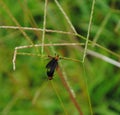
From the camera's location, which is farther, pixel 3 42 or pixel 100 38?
pixel 100 38

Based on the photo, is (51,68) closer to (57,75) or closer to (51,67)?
(51,67)

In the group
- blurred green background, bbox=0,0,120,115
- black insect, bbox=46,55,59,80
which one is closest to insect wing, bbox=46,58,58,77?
black insect, bbox=46,55,59,80

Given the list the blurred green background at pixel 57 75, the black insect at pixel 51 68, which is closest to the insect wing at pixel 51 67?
the black insect at pixel 51 68

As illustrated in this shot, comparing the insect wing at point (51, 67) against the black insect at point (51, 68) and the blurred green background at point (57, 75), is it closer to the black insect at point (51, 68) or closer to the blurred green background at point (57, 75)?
the black insect at point (51, 68)

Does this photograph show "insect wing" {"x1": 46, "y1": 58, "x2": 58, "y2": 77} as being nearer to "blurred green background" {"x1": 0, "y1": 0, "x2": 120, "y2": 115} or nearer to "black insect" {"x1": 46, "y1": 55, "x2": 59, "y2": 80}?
"black insect" {"x1": 46, "y1": 55, "x2": 59, "y2": 80}

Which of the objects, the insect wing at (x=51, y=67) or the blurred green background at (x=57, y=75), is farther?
the blurred green background at (x=57, y=75)

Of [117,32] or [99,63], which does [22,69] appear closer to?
[99,63]

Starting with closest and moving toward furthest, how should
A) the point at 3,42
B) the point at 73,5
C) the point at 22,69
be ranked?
the point at 3,42, the point at 22,69, the point at 73,5

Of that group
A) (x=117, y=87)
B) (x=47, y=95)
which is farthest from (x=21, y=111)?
(x=117, y=87)

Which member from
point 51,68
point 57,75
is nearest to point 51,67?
point 51,68

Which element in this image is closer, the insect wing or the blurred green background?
the insect wing

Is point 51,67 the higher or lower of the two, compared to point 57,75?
lower
